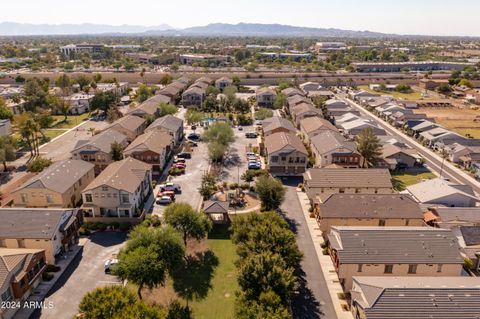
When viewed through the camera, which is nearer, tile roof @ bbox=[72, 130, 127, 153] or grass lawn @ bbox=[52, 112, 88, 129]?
tile roof @ bbox=[72, 130, 127, 153]

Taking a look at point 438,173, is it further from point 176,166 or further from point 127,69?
point 127,69

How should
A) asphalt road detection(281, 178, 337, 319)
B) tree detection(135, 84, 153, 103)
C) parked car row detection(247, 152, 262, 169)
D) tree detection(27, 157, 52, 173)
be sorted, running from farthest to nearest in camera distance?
tree detection(135, 84, 153, 103) < parked car row detection(247, 152, 262, 169) < tree detection(27, 157, 52, 173) < asphalt road detection(281, 178, 337, 319)

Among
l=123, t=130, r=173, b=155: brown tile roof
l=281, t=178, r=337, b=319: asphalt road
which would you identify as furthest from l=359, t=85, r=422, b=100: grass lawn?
l=281, t=178, r=337, b=319: asphalt road

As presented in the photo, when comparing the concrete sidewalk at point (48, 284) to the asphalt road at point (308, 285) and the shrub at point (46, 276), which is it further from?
the asphalt road at point (308, 285)

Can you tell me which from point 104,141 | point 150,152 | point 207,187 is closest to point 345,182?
point 207,187

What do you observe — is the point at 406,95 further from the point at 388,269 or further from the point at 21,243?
the point at 21,243

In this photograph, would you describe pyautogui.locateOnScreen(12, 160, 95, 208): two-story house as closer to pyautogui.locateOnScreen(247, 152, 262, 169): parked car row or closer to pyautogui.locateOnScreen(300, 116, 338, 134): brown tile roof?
pyautogui.locateOnScreen(247, 152, 262, 169): parked car row

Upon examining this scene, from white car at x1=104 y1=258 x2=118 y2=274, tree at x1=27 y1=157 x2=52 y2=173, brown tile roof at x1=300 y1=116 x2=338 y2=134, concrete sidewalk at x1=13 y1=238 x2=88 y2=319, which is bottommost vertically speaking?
concrete sidewalk at x1=13 y1=238 x2=88 y2=319
